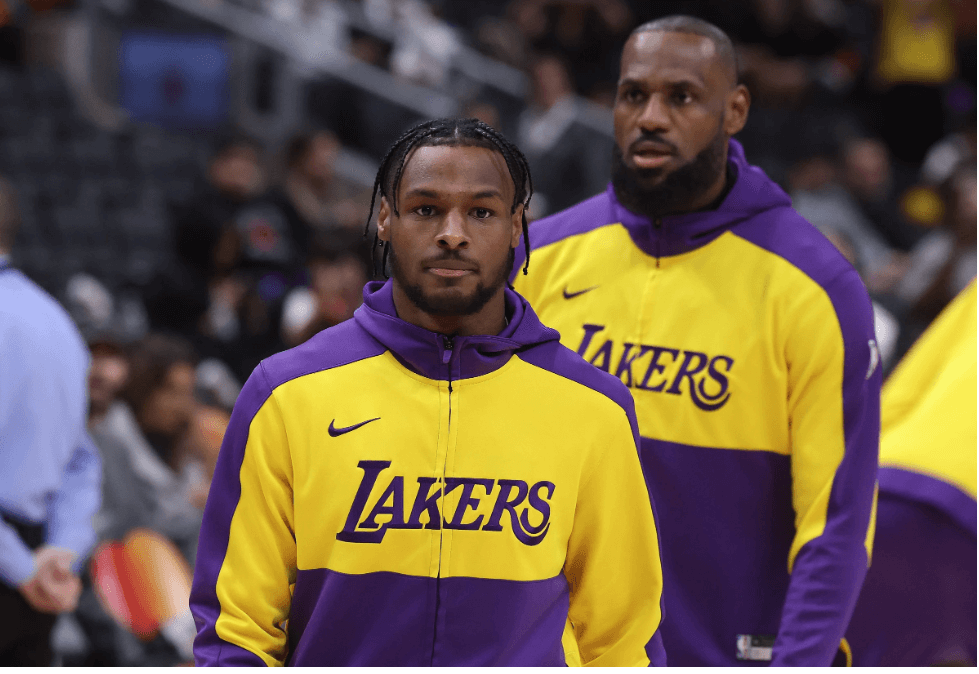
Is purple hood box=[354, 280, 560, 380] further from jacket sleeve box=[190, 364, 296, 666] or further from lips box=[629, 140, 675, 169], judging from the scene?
lips box=[629, 140, 675, 169]

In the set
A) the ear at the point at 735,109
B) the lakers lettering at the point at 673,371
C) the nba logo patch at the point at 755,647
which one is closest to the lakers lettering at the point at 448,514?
the lakers lettering at the point at 673,371

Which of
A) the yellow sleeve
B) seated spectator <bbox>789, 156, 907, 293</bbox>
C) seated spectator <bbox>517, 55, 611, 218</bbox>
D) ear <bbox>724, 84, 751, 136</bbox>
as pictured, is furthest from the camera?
seated spectator <bbox>789, 156, 907, 293</bbox>

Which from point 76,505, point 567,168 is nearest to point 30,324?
point 76,505

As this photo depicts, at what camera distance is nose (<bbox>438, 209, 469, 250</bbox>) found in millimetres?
2115

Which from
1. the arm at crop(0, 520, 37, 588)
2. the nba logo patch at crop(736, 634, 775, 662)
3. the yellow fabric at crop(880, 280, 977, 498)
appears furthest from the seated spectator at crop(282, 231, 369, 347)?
the nba logo patch at crop(736, 634, 775, 662)

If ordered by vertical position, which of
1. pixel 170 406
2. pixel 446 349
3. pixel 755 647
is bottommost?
pixel 170 406

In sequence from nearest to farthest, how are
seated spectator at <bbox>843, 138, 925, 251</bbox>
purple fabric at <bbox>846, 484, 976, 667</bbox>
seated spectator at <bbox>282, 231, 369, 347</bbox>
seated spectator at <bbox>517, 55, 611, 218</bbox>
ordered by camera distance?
purple fabric at <bbox>846, 484, 976, 667</bbox>, seated spectator at <bbox>282, 231, 369, 347</bbox>, seated spectator at <bbox>517, 55, 611, 218</bbox>, seated spectator at <bbox>843, 138, 925, 251</bbox>

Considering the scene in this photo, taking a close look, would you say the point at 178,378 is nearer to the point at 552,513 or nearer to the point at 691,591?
the point at 691,591

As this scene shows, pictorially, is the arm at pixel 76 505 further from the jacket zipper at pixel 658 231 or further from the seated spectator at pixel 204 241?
the seated spectator at pixel 204 241

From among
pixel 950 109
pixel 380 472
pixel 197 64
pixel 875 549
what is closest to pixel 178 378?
pixel 875 549

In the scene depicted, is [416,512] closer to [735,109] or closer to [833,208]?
[735,109]

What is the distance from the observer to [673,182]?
9.72ft

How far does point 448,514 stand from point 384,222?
1.69 feet

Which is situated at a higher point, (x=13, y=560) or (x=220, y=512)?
(x=220, y=512)
